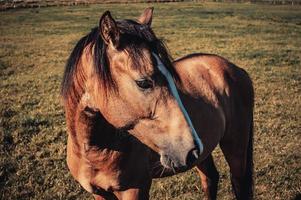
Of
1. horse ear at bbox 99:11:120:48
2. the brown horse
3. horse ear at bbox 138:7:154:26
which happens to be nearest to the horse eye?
the brown horse

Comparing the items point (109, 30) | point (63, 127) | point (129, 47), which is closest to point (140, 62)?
point (129, 47)

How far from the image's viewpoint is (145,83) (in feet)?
5.91

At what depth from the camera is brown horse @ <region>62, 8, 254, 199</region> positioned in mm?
1812

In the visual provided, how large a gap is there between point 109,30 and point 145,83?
381 millimetres

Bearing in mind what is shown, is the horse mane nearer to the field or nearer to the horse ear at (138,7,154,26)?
the horse ear at (138,7,154,26)

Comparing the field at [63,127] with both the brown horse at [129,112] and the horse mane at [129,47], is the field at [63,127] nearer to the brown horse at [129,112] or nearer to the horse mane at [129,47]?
the brown horse at [129,112]

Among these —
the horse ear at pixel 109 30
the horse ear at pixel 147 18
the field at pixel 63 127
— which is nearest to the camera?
the horse ear at pixel 109 30

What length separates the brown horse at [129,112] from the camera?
181 cm

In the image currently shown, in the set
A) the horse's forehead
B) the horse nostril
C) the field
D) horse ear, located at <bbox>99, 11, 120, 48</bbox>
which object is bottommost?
the field

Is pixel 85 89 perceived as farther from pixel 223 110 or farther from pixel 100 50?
pixel 223 110

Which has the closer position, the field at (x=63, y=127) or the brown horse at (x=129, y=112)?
the brown horse at (x=129, y=112)

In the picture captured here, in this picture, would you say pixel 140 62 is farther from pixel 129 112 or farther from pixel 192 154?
pixel 192 154

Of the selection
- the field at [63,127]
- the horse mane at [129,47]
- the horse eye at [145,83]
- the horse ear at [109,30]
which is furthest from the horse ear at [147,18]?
the field at [63,127]

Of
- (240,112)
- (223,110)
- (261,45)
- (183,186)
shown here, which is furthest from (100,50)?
(261,45)
